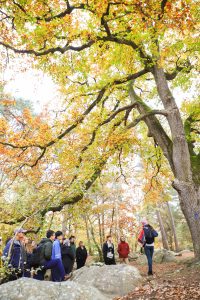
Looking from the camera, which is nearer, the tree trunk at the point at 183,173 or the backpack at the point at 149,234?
the tree trunk at the point at 183,173

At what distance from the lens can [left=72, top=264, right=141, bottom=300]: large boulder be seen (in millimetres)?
7713

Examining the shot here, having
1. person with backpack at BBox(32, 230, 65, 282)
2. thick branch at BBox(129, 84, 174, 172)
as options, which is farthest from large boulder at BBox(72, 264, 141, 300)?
thick branch at BBox(129, 84, 174, 172)

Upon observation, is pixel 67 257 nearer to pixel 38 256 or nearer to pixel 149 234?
pixel 38 256

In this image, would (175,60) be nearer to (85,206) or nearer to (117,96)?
(117,96)

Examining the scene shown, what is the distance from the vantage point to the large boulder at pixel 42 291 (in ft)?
18.0

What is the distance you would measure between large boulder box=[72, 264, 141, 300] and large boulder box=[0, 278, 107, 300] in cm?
171

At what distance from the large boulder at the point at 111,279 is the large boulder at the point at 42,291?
5.63 ft

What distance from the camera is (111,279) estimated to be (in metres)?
8.07

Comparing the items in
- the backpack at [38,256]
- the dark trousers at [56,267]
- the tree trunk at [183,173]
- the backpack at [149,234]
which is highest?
the tree trunk at [183,173]

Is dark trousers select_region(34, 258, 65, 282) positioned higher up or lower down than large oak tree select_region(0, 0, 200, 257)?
lower down

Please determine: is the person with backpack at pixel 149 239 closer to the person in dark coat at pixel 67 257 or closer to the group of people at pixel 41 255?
the group of people at pixel 41 255

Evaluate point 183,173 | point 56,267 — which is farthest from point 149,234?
point 56,267

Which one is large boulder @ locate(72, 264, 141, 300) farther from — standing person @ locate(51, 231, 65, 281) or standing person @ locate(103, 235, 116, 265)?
standing person @ locate(103, 235, 116, 265)

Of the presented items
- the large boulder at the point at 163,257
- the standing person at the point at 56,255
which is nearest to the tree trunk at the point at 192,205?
the standing person at the point at 56,255
